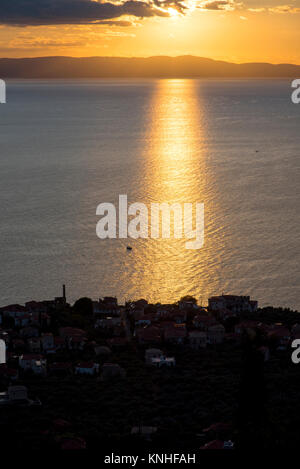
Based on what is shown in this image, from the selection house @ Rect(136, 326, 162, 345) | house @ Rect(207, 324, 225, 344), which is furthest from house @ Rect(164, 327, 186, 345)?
house @ Rect(207, 324, 225, 344)

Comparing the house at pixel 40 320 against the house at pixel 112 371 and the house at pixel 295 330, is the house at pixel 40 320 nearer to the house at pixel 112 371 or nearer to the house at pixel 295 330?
the house at pixel 112 371

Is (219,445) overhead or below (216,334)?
below

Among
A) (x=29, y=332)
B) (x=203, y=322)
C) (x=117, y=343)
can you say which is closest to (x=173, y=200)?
(x=203, y=322)

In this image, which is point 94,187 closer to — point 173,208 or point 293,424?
point 173,208

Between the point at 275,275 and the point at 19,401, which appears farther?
the point at 275,275

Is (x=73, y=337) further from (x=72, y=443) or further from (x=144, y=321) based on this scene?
(x=72, y=443)

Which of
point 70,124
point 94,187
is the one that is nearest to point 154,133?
point 70,124

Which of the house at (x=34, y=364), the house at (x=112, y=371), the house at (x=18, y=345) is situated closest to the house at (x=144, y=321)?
the house at (x=18, y=345)
